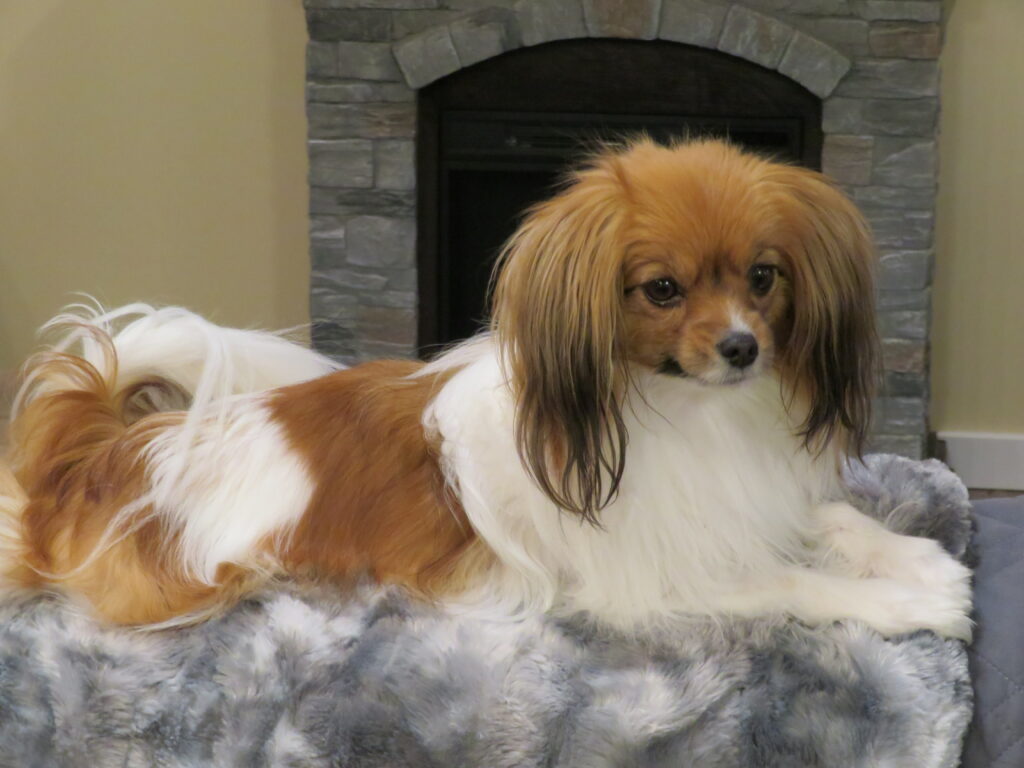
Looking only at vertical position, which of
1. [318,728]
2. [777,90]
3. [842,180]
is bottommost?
[318,728]

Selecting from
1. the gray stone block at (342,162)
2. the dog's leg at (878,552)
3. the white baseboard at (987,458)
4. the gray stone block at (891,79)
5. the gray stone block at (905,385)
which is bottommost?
the white baseboard at (987,458)

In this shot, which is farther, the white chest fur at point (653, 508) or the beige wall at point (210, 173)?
the beige wall at point (210, 173)

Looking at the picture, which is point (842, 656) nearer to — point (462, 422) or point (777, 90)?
point (462, 422)

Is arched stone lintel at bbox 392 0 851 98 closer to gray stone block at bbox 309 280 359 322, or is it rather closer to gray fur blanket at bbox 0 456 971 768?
gray stone block at bbox 309 280 359 322

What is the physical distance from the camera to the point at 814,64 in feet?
10.5

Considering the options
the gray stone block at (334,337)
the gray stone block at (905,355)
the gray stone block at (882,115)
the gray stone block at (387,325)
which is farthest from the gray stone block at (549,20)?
the gray stone block at (905,355)

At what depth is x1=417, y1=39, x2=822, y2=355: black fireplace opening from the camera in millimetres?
3281

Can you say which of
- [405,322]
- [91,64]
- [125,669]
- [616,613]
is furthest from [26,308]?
[616,613]

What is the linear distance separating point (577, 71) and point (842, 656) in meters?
2.32

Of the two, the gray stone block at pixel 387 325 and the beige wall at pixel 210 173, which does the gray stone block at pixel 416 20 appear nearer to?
the beige wall at pixel 210 173

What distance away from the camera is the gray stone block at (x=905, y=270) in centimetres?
326

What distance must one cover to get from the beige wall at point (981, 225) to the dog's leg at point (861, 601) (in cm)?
234

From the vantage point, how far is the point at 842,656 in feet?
4.17

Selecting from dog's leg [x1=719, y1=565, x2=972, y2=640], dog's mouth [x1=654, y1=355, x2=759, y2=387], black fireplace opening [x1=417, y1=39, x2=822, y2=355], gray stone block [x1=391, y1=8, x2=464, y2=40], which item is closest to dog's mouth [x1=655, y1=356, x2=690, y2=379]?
dog's mouth [x1=654, y1=355, x2=759, y2=387]
